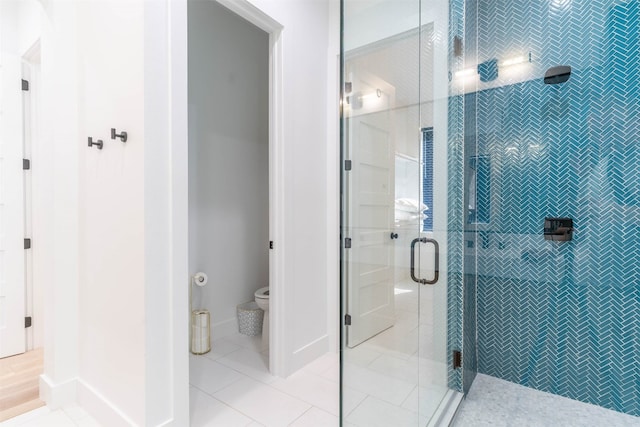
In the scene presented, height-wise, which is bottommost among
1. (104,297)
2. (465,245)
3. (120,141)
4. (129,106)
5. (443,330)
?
(443,330)

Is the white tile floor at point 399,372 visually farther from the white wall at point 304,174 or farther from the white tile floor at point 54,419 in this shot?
the white tile floor at point 54,419

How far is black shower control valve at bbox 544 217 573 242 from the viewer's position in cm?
189

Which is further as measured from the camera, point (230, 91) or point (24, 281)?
point (230, 91)

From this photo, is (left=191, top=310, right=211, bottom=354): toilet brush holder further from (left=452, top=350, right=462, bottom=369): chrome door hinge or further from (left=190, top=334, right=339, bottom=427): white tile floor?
(left=452, top=350, right=462, bottom=369): chrome door hinge

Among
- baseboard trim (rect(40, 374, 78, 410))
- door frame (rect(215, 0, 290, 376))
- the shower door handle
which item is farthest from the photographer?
door frame (rect(215, 0, 290, 376))

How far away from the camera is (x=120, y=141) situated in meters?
1.61

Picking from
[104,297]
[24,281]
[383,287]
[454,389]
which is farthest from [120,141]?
[454,389]

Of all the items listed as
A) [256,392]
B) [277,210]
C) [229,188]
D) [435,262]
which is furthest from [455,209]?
[229,188]

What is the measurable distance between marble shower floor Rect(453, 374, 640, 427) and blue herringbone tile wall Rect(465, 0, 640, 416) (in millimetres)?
62

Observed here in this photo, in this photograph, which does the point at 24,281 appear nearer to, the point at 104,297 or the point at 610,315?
the point at 104,297

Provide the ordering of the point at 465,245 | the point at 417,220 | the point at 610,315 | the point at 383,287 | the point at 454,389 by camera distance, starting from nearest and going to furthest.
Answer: the point at 383,287
the point at 417,220
the point at 610,315
the point at 454,389
the point at 465,245

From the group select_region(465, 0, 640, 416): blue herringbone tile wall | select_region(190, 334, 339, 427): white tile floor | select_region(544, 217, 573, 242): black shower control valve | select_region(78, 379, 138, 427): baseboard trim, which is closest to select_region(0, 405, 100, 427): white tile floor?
select_region(78, 379, 138, 427): baseboard trim

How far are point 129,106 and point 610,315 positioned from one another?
2.59 meters

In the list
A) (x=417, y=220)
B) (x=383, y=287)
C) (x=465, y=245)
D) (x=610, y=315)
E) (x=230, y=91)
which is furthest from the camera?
(x=230, y=91)
